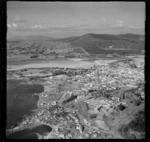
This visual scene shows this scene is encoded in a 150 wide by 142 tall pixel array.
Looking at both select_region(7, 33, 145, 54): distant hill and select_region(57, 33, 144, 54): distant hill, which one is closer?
select_region(7, 33, 145, 54): distant hill

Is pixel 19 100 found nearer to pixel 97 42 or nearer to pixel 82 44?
pixel 82 44

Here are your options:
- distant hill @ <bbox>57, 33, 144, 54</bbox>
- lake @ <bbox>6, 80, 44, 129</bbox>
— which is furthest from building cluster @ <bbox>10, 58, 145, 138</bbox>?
distant hill @ <bbox>57, 33, 144, 54</bbox>

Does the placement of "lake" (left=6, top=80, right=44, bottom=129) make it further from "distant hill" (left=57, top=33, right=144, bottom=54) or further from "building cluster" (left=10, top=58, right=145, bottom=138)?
"distant hill" (left=57, top=33, right=144, bottom=54)

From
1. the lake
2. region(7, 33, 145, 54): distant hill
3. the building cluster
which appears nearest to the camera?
the building cluster

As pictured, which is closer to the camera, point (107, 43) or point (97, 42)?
point (97, 42)

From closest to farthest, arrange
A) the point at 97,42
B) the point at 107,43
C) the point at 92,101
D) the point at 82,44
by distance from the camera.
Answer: the point at 92,101, the point at 82,44, the point at 97,42, the point at 107,43

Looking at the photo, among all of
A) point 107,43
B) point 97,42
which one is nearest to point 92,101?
point 97,42

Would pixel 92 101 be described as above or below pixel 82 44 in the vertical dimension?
below

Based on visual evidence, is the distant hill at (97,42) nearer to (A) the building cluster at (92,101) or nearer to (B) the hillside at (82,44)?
(B) the hillside at (82,44)

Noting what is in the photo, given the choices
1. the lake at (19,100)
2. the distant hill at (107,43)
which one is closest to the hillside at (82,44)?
the distant hill at (107,43)
